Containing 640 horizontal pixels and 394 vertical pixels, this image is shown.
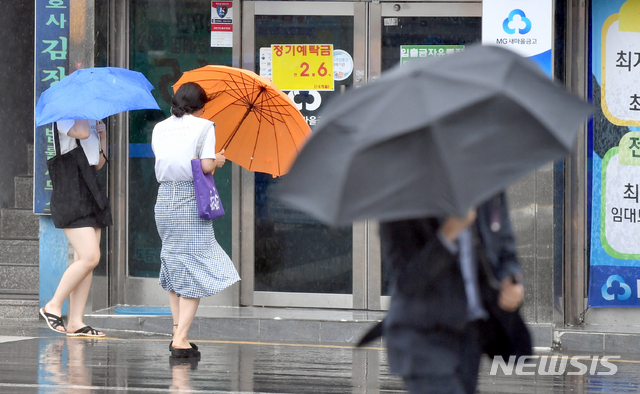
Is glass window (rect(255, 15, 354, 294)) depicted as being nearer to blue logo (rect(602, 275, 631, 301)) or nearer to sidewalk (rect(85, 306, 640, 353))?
sidewalk (rect(85, 306, 640, 353))

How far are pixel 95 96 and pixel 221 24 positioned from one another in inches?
85.7

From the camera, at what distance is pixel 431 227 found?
2656 mm

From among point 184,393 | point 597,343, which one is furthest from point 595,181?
point 184,393

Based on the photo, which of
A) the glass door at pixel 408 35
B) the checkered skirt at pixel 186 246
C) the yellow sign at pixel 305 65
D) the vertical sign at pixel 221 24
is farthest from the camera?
the vertical sign at pixel 221 24

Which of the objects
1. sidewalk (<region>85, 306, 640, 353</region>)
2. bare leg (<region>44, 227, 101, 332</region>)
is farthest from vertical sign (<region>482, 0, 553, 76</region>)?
bare leg (<region>44, 227, 101, 332</region>)

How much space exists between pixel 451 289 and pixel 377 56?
560 centimetres

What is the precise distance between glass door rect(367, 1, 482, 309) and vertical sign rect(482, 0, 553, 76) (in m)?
0.91

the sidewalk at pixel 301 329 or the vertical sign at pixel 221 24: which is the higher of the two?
the vertical sign at pixel 221 24

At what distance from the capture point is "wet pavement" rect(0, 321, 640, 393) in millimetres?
5297

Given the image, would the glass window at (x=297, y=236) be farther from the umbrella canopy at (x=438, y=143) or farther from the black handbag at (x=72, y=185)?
the umbrella canopy at (x=438, y=143)

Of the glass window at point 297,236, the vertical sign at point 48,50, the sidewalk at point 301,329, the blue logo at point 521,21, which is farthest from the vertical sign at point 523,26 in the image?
the vertical sign at point 48,50

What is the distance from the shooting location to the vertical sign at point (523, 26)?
6898 millimetres

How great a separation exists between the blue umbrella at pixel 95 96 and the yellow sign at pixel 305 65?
1.73 metres

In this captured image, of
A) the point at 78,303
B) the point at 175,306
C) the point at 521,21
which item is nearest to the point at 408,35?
the point at 521,21
